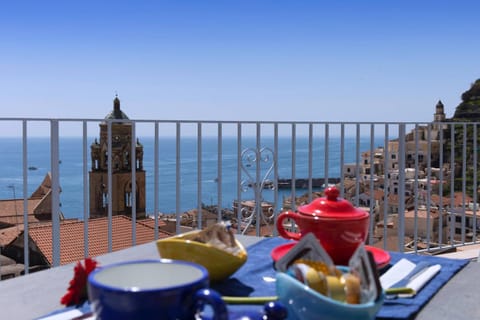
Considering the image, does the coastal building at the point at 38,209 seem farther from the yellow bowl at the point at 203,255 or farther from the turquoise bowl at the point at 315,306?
the turquoise bowl at the point at 315,306

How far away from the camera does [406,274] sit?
98 centimetres

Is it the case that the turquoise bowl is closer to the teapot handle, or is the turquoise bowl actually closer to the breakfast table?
the breakfast table

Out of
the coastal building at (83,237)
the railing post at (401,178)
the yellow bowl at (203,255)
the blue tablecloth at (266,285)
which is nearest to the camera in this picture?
the blue tablecloth at (266,285)

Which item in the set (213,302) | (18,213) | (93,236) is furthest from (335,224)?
(18,213)

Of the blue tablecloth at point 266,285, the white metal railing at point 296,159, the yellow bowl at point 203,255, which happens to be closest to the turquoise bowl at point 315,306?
the blue tablecloth at point 266,285

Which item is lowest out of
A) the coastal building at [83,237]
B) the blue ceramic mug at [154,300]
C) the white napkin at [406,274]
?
the coastal building at [83,237]

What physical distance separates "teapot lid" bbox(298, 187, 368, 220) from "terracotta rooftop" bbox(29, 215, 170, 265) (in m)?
2.25

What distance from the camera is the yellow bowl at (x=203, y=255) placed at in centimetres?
88

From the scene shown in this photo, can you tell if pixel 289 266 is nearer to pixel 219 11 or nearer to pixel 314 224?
pixel 314 224

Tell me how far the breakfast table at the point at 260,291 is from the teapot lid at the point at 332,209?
0.50 feet

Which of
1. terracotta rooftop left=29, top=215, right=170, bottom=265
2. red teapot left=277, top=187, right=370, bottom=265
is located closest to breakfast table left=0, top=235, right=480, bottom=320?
red teapot left=277, top=187, right=370, bottom=265

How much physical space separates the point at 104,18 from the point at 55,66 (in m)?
11.6

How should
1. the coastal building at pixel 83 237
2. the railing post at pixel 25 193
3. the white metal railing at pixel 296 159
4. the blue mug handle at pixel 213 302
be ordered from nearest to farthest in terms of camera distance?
1. the blue mug handle at pixel 213 302
2. the railing post at pixel 25 193
3. the white metal railing at pixel 296 159
4. the coastal building at pixel 83 237

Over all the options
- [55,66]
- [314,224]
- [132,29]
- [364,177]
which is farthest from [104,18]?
[314,224]
